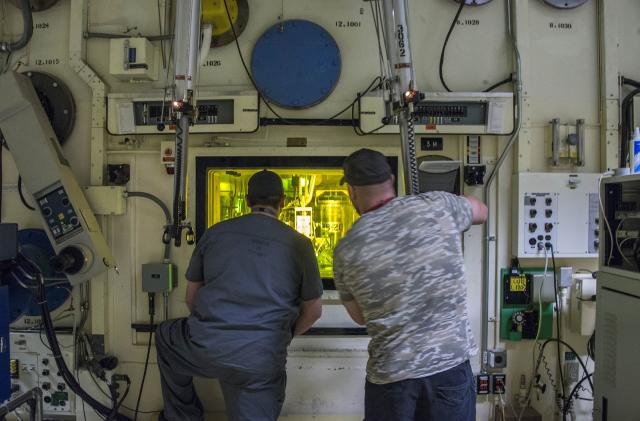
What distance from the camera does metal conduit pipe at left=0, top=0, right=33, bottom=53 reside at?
2674 millimetres

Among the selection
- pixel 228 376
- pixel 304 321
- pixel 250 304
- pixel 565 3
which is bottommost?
pixel 228 376

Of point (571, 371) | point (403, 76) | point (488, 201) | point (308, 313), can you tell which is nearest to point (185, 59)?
point (403, 76)

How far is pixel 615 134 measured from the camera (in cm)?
269

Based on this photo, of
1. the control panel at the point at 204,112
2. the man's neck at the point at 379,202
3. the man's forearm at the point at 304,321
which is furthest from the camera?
the control panel at the point at 204,112

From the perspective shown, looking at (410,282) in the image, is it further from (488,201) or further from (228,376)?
(488,201)

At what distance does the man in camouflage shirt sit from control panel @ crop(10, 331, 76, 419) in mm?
2198

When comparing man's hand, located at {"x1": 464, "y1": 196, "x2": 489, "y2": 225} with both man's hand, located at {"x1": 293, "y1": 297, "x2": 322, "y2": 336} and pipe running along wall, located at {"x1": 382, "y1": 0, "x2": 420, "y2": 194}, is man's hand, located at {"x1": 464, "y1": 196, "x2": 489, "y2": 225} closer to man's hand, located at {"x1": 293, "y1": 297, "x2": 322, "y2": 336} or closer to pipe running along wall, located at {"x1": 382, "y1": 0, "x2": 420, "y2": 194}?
pipe running along wall, located at {"x1": 382, "y1": 0, "x2": 420, "y2": 194}

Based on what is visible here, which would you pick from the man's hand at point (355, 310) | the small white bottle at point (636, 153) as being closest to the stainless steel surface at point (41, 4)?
the man's hand at point (355, 310)

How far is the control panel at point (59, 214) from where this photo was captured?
246 cm

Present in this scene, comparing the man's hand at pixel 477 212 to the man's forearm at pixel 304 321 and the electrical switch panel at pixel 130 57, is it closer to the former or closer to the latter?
the man's forearm at pixel 304 321

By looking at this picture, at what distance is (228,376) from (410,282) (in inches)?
37.8

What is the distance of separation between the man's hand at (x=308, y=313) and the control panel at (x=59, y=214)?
1.43m

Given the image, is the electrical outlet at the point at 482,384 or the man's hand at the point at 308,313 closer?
the man's hand at the point at 308,313

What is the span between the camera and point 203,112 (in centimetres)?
260
